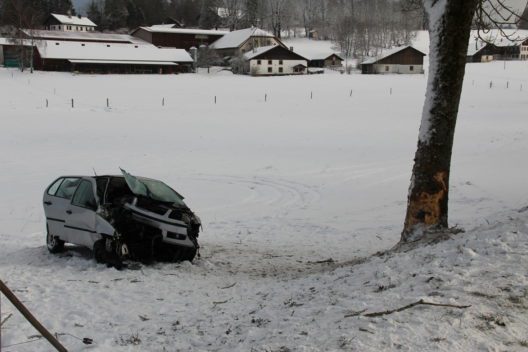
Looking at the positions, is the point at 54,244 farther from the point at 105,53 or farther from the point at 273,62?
the point at 273,62

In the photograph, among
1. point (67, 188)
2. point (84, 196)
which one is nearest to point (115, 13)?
point (67, 188)

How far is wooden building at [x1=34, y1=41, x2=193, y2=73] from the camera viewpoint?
75688 mm

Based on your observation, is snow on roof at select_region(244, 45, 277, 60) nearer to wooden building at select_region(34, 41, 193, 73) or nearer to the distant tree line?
wooden building at select_region(34, 41, 193, 73)

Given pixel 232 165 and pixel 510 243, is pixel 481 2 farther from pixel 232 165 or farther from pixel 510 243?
pixel 232 165

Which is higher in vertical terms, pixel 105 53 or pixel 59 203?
pixel 105 53

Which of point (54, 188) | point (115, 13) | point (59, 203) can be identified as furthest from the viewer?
point (115, 13)

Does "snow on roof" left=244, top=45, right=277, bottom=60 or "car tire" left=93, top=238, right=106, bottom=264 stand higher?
"snow on roof" left=244, top=45, right=277, bottom=60

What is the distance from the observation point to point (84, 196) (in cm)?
984

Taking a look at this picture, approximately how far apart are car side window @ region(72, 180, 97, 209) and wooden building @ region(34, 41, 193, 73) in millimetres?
69888

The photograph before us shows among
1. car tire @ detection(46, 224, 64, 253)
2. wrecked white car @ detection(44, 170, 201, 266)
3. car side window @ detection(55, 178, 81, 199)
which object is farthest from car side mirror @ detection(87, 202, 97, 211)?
car tire @ detection(46, 224, 64, 253)

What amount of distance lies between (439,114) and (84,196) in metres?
6.26

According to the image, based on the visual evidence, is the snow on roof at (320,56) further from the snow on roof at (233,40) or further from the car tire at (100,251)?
the car tire at (100,251)

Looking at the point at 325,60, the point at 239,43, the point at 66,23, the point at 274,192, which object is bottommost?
the point at 274,192

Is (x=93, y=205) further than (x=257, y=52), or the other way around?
(x=257, y=52)
